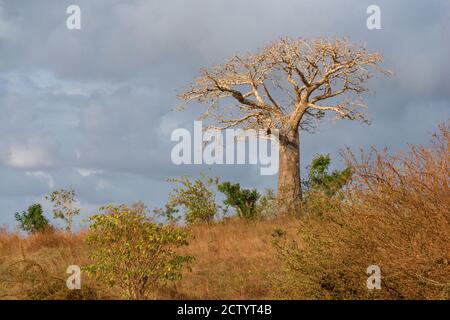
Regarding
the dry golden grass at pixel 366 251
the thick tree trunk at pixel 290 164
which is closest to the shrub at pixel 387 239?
the dry golden grass at pixel 366 251

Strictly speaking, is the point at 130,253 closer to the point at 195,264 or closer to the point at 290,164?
the point at 195,264

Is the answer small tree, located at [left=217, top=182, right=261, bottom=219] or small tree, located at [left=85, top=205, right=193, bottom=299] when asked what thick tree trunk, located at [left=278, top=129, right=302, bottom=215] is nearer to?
small tree, located at [left=217, top=182, right=261, bottom=219]

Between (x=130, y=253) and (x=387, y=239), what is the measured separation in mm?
4744

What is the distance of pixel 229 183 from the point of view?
28.6 meters

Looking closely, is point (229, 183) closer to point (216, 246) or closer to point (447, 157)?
point (216, 246)

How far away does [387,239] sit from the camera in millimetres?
9609

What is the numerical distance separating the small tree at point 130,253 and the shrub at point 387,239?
8.05ft

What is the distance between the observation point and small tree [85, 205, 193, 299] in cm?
1215

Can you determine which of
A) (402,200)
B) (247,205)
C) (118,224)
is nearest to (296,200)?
(247,205)

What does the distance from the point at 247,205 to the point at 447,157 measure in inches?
718

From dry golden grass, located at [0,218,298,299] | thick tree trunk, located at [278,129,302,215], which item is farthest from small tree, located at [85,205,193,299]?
thick tree trunk, located at [278,129,302,215]

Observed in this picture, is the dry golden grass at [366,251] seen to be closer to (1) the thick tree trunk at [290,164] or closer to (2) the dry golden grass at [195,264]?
(2) the dry golden grass at [195,264]

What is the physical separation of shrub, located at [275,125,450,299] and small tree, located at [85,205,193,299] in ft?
8.05

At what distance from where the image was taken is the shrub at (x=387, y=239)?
9117 millimetres
